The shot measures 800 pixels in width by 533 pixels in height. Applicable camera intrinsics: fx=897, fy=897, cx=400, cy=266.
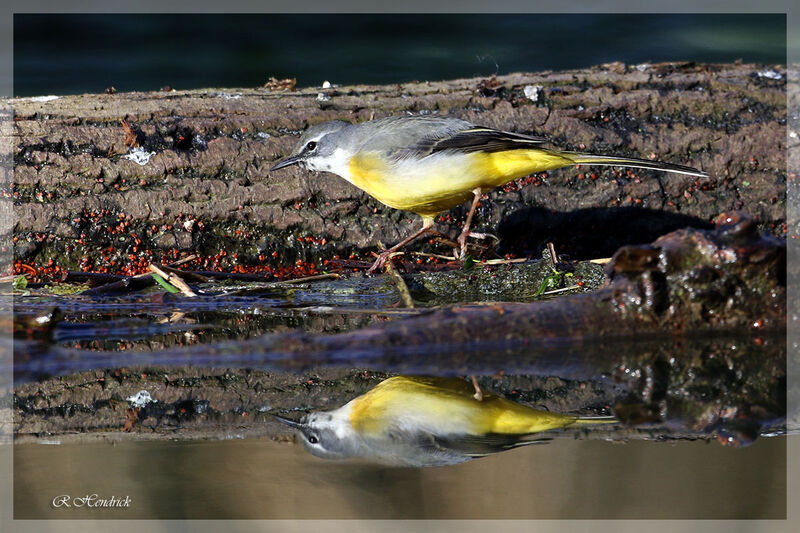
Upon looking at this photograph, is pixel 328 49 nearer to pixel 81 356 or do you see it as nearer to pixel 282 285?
pixel 282 285

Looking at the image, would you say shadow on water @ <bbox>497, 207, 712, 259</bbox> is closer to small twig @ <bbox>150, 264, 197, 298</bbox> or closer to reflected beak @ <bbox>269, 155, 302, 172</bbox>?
reflected beak @ <bbox>269, 155, 302, 172</bbox>

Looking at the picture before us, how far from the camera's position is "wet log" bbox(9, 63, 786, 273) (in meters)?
5.98

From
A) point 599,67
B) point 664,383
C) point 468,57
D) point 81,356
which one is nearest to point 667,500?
point 664,383

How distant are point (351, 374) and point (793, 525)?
5.90 ft

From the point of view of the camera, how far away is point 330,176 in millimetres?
6332

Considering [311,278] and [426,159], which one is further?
[426,159]

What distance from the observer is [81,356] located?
4.14m

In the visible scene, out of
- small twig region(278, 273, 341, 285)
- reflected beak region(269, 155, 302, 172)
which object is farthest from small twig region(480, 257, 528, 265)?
reflected beak region(269, 155, 302, 172)

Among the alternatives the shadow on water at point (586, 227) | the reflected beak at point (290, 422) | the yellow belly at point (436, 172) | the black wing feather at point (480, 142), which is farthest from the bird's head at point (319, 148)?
the reflected beak at point (290, 422)

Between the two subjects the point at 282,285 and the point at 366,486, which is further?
the point at 282,285

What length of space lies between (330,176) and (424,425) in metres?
3.35

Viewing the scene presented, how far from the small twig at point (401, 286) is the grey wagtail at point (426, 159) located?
401mm

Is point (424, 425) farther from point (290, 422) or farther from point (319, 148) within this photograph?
point (319, 148)

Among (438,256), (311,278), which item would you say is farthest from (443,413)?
(438,256)
